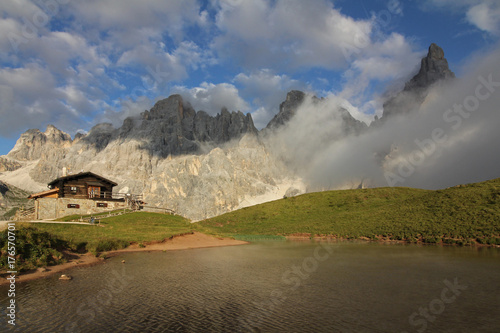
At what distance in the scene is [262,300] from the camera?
13680mm

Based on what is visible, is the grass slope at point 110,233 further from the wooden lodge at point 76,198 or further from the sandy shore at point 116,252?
the wooden lodge at point 76,198

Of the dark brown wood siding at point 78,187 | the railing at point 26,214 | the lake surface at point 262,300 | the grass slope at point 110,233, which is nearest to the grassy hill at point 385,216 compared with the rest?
the grass slope at point 110,233

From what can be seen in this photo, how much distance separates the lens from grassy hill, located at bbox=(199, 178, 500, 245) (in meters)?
46.2

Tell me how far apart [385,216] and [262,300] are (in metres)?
57.8

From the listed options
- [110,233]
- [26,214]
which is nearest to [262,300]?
[110,233]

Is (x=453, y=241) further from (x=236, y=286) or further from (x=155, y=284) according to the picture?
(x=155, y=284)

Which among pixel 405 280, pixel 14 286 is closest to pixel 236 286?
pixel 405 280

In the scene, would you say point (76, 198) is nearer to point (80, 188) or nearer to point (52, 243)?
point (80, 188)

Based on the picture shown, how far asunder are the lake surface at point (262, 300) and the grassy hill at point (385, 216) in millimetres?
29326

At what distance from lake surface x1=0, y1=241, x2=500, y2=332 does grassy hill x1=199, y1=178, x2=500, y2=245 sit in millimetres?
29326

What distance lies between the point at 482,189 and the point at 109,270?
232 feet

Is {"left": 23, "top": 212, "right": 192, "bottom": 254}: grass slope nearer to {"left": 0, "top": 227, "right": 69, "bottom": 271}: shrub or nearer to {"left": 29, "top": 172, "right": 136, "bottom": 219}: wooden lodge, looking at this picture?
{"left": 0, "top": 227, "right": 69, "bottom": 271}: shrub

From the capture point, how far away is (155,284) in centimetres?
1641

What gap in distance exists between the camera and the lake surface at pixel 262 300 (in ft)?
34.2
